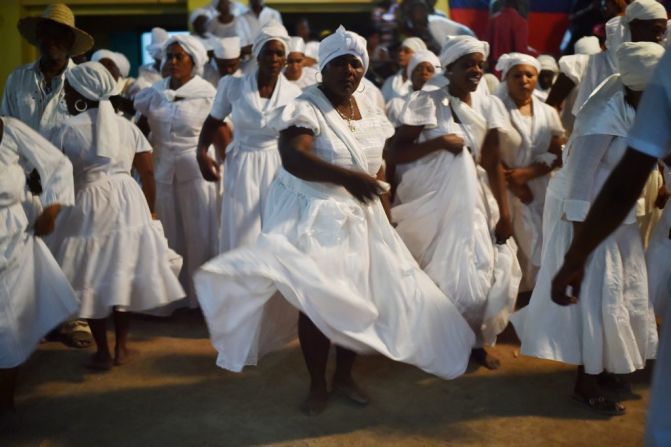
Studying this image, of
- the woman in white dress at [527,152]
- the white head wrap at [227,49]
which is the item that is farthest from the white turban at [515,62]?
the white head wrap at [227,49]

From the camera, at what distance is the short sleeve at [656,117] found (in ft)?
6.33

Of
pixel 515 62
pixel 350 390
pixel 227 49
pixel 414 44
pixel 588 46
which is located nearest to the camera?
pixel 350 390

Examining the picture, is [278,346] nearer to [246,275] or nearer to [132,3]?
[246,275]

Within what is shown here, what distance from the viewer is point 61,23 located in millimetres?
5027

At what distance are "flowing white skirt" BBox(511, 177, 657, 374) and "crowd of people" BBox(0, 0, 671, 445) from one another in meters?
0.01

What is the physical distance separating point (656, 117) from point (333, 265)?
2.09 meters

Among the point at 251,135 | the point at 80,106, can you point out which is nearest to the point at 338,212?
the point at 251,135

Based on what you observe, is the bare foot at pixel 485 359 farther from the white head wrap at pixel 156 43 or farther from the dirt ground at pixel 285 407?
the white head wrap at pixel 156 43

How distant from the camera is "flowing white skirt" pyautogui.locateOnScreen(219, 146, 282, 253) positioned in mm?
5312

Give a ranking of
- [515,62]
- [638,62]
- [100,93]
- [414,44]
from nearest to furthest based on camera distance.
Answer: [638,62] < [100,93] < [515,62] < [414,44]

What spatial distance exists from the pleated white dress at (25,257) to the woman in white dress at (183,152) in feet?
5.99

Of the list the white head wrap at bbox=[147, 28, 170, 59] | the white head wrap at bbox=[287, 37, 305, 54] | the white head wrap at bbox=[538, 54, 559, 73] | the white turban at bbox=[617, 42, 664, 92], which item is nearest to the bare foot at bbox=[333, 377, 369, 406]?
the white turban at bbox=[617, 42, 664, 92]

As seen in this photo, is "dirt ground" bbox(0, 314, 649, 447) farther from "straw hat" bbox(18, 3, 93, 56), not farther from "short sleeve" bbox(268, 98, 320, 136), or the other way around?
"straw hat" bbox(18, 3, 93, 56)

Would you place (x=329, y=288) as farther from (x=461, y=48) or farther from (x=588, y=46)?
(x=588, y=46)
